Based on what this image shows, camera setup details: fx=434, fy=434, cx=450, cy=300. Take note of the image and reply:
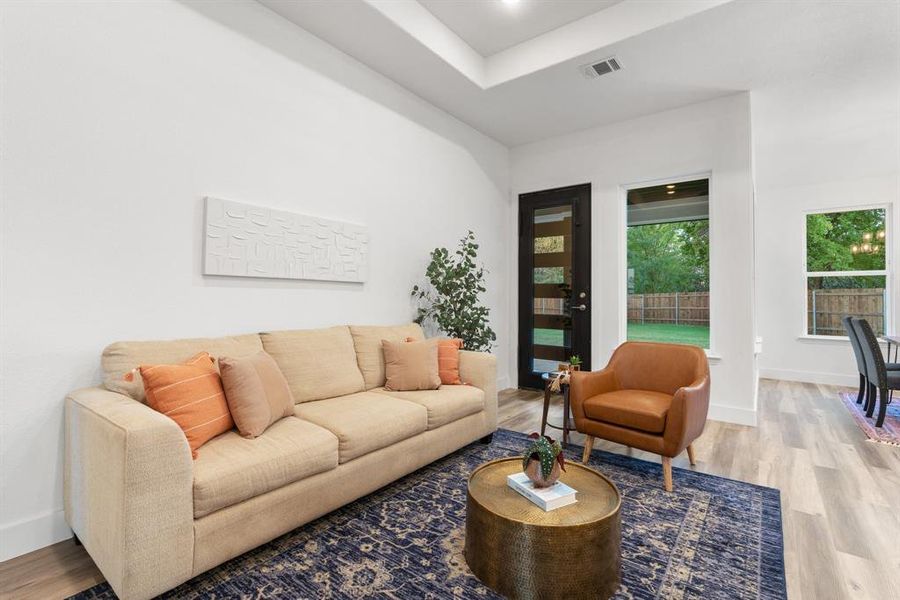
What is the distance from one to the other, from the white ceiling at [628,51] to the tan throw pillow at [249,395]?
7.64 ft

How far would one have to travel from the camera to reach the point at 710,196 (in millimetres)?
4066

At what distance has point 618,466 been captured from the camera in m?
2.86

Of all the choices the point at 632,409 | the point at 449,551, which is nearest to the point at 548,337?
the point at 632,409

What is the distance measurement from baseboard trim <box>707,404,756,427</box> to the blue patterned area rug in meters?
1.48

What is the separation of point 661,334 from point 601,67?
2.66 m

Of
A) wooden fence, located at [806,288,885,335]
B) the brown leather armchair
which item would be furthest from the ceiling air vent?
wooden fence, located at [806,288,885,335]

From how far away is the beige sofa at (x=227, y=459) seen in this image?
1.48 m

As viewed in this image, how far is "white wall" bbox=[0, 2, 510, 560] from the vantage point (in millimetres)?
1913

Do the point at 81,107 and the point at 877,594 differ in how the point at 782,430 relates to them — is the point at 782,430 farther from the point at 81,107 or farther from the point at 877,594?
the point at 81,107

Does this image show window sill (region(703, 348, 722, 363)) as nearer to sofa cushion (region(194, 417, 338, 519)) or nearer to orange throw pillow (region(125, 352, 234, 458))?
sofa cushion (region(194, 417, 338, 519))

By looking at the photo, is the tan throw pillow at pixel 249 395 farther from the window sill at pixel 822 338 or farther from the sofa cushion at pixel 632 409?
the window sill at pixel 822 338

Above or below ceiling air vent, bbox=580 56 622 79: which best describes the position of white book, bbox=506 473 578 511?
below

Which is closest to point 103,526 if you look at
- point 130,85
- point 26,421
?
point 26,421

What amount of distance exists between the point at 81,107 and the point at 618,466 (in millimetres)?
3593
